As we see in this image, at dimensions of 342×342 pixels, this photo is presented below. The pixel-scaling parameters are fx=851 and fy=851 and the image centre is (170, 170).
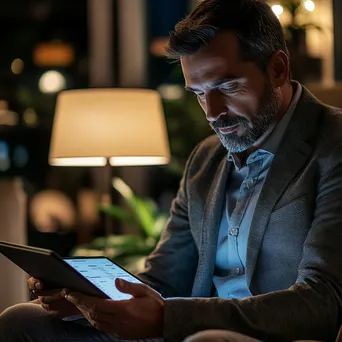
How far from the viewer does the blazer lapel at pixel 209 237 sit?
1.90 metres

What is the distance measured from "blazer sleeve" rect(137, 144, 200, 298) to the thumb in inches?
19.0

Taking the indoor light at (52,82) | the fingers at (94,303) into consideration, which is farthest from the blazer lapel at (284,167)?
the indoor light at (52,82)

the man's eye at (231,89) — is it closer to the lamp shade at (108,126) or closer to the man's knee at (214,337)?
the man's knee at (214,337)

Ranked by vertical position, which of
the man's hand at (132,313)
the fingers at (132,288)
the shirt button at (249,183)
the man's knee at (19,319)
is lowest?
the man's knee at (19,319)

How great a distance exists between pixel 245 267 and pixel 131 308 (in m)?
0.36

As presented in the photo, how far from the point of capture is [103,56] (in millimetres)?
5871

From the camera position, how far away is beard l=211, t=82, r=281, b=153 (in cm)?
181

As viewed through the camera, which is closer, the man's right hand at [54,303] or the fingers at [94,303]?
the fingers at [94,303]

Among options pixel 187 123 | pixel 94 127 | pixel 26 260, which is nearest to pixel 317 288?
pixel 26 260

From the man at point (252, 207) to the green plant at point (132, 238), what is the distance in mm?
1513

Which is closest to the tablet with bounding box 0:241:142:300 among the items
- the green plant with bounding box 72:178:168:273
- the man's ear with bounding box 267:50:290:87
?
the man's ear with bounding box 267:50:290:87

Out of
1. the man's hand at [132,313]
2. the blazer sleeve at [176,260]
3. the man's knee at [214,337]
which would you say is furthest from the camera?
the blazer sleeve at [176,260]

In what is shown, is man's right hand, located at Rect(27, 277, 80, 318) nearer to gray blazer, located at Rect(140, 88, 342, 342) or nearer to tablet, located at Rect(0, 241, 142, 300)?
tablet, located at Rect(0, 241, 142, 300)

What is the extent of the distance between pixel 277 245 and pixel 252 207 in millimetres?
131
